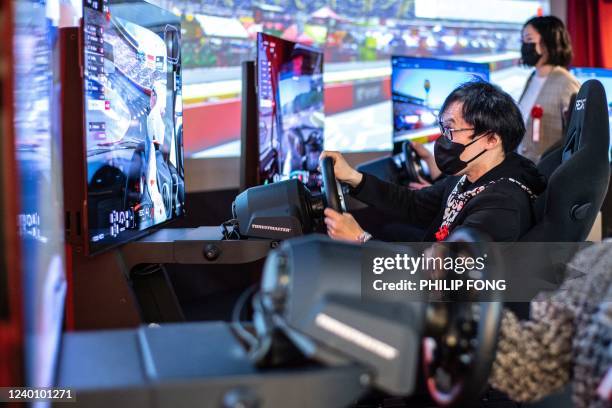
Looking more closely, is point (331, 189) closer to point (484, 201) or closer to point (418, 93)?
point (484, 201)

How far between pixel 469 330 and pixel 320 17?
464 cm

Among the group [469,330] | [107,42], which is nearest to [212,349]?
[469,330]

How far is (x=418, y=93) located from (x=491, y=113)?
2.22 meters

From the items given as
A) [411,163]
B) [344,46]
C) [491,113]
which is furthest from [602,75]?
[491,113]

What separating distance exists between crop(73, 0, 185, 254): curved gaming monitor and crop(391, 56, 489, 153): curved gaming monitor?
79.6 inches

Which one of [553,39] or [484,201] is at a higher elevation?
[553,39]

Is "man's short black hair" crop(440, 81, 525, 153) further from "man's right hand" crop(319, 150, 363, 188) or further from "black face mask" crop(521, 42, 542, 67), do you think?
"black face mask" crop(521, 42, 542, 67)

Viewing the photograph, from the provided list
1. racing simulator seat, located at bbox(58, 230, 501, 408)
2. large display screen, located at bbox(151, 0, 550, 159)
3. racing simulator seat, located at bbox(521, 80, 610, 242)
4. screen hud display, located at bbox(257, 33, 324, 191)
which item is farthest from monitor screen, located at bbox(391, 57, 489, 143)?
racing simulator seat, located at bbox(58, 230, 501, 408)

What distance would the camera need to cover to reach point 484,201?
7.26 feet

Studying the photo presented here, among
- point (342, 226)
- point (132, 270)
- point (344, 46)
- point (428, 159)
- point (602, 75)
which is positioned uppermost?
point (344, 46)

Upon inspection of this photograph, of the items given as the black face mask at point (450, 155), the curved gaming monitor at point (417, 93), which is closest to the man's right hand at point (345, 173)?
the black face mask at point (450, 155)

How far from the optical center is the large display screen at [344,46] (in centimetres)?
478

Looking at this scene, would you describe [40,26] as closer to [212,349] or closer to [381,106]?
[212,349]

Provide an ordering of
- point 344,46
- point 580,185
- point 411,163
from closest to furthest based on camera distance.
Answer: point 580,185
point 411,163
point 344,46
